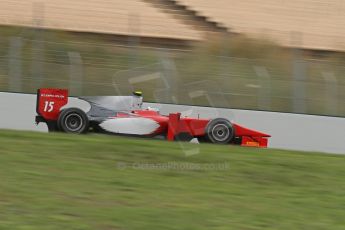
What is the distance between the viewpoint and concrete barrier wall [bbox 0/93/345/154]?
36.1 ft

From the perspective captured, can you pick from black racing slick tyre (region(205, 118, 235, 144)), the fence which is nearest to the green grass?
black racing slick tyre (region(205, 118, 235, 144))

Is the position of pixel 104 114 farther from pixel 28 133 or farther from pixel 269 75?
pixel 269 75

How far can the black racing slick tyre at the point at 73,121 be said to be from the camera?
371 inches

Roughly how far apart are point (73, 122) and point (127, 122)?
0.80m

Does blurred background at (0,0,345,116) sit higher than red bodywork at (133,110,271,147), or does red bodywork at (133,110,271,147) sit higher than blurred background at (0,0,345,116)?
blurred background at (0,0,345,116)

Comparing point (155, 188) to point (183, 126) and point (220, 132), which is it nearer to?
point (183, 126)

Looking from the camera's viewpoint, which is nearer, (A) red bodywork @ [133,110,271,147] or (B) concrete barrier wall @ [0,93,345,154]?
(A) red bodywork @ [133,110,271,147]

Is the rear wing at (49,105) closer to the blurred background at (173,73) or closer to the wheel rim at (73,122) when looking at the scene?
the wheel rim at (73,122)

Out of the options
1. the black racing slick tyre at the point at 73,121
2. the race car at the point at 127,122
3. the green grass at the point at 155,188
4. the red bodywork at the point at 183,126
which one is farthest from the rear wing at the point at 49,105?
the green grass at the point at 155,188

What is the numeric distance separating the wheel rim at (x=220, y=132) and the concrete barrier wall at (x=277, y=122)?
4.22 ft

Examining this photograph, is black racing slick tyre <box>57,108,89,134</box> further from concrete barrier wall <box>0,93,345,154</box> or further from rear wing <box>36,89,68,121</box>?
concrete barrier wall <box>0,93,345,154</box>

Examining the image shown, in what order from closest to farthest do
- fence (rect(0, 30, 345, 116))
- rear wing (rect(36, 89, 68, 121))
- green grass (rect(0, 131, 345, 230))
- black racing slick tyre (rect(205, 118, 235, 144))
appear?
1. green grass (rect(0, 131, 345, 230))
2. black racing slick tyre (rect(205, 118, 235, 144))
3. rear wing (rect(36, 89, 68, 121))
4. fence (rect(0, 30, 345, 116))

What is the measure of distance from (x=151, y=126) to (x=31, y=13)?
12306 mm

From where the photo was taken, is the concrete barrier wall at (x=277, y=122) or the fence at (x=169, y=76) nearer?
the concrete barrier wall at (x=277, y=122)
